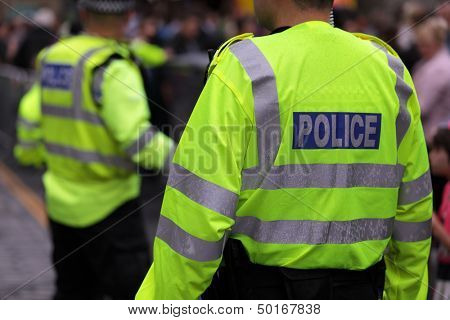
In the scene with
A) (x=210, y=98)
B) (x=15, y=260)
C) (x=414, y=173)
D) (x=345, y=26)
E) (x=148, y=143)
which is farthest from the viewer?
(x=345, y=26)

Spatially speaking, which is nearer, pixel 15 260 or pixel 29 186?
pixel 15 260

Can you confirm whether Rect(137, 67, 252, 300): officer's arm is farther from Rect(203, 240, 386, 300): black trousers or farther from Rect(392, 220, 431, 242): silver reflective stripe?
Rect(392, 220, 431, 242): silver reflective stripe

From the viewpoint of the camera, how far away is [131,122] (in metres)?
4.42

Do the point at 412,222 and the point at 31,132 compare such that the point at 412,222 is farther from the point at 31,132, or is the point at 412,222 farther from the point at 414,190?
the point at 31,132

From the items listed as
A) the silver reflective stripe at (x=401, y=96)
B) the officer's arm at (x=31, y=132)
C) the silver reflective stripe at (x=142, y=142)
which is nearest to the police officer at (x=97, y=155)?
the silver reflective stripe at (x=142, y=142)

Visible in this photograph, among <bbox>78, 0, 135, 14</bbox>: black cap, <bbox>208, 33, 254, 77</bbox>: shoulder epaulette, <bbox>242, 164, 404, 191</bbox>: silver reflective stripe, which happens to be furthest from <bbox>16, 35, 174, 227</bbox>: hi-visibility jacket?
<bbox>242, 164, 404, 191</bbox>: silver reflective stripe

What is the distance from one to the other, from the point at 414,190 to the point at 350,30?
5822mm

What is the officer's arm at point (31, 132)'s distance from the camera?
5.21 meters

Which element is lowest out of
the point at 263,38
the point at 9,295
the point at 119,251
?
the point at 9,295

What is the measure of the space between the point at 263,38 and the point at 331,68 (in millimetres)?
221

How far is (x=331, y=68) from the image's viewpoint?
269 cm

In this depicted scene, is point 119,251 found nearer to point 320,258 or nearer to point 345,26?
point 320,258

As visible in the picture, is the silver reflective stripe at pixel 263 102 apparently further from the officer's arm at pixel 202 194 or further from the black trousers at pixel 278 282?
the black trousers at pixel 278 282

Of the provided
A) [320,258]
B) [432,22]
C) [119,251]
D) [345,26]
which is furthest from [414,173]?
[345,26]
